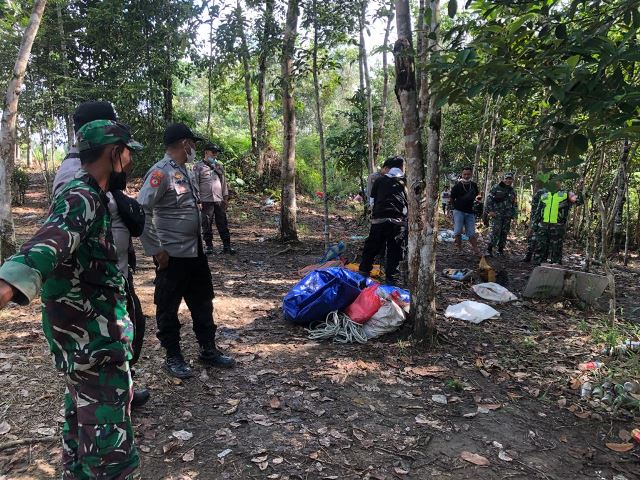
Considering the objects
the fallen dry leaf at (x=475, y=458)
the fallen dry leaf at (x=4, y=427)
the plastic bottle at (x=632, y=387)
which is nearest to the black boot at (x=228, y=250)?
the fallen dry leaf at (x=4, y=427)

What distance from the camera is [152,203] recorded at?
3.59 m

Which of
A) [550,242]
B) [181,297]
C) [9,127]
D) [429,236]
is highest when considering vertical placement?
[9,127]

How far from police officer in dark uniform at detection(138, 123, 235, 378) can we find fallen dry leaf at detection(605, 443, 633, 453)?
3.34 meters

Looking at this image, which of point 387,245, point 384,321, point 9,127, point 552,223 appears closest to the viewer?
point 384,321

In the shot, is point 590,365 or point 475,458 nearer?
point 475,458

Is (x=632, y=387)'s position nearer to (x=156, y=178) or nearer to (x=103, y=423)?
(x=103, y=423)

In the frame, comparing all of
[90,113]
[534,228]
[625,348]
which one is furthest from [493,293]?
[90,113]

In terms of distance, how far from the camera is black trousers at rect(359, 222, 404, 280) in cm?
645

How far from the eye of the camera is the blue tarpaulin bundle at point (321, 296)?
502cm

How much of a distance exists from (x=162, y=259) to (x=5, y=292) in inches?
86.9

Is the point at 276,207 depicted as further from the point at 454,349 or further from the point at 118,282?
the point at 118,282

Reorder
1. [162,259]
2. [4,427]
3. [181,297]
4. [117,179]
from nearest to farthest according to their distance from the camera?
1. [117,179]
2. [4,427]
3. [162,259]
4. [181,297]

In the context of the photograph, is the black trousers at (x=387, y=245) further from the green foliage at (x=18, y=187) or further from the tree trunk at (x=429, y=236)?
the green foliage at (x=18, y=187)

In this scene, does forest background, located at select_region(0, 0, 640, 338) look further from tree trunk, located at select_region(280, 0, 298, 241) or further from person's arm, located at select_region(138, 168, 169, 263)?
person's arm, located at select_region(138, 168, 169, 263)
